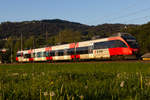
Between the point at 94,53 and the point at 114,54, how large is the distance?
4250mm

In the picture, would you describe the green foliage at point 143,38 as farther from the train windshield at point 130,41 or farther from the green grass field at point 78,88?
the green grass field at point 78,88

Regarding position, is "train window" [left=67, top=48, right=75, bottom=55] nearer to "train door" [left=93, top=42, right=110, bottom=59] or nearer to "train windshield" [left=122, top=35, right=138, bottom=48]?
"train door" [left=93, top=42, right=110, bottom=59]

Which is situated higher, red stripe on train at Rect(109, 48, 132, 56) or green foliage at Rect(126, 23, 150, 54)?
green foliage at Rect(126, 23, 150, 54)

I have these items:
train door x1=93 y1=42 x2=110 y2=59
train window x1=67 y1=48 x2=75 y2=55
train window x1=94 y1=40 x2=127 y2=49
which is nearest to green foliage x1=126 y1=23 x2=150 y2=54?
train window x1=67 y1=48 x2=75 y2=55

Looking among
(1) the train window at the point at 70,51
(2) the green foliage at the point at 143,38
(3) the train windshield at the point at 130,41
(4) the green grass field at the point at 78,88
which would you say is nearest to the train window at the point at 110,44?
(3) the train windshield at the point at 130,41

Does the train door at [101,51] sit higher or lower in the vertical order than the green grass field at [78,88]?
higher

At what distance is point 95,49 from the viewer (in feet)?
104

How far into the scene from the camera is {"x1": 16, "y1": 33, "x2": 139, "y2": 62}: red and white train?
2772cm

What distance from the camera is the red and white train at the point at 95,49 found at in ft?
90.9

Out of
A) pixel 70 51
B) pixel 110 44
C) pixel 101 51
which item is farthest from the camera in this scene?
pixel 70 51

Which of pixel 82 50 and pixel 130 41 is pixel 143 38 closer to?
pixel 82 50

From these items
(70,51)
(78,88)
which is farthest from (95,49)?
(78,88)

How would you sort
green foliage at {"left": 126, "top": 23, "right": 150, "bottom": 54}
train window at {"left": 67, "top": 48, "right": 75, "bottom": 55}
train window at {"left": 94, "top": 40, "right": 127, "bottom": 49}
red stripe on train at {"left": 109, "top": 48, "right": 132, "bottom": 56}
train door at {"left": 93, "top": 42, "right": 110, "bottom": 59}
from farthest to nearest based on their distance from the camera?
1. green foliage at {"left": 126, "top": 23, "right": 150, "bottom": 54}
2. train window at {"left": 67, "top": 48, "right": 75, "bottom": 55}
3. train door at {"left": 93, "top": 42, "right": 110, "bottom": 59}
4. train window at {"left": 94, "top": 40, "right": 127, "bottom": 49}
5. red stripe on train at {"left": 109, "top": 48, "right": 132, "bottom": 56}

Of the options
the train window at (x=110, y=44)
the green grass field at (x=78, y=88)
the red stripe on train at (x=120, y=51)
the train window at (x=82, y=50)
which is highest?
the train window at (x=110, y=44)
